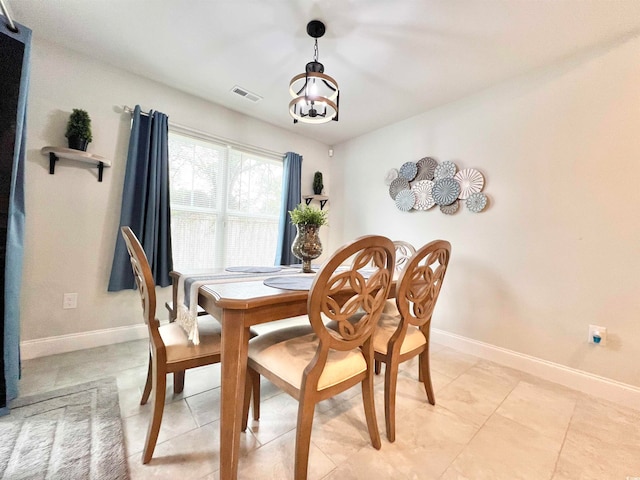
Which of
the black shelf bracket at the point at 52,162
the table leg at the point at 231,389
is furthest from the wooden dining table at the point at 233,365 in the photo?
the black shelf bracket at the point at 52,162

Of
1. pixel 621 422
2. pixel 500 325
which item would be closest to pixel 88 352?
pixel 500 325

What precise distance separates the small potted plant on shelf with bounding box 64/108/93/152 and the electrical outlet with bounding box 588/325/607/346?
→ 13.3 ft

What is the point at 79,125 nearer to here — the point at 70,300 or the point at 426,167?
the point at 70,300

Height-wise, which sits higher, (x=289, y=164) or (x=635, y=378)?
(x=289, y=164)

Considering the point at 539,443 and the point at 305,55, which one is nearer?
the point at 539,443

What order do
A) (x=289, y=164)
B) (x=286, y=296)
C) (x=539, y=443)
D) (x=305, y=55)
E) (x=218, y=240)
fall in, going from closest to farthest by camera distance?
(x=286, y=296) < (x=539, y=443) < (x=305, y=55) < (x=218, y=240) < (x=289, y=164)

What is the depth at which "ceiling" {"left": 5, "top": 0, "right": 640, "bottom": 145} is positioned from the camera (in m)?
1.59

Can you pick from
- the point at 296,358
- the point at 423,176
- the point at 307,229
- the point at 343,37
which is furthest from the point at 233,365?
the point at 423,176

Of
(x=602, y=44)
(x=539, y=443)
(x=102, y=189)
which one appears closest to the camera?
(x=539, y=443)

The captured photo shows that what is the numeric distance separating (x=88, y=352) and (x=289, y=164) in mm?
2721

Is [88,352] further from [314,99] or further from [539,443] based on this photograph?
[539,443]

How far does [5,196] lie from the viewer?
1.38m

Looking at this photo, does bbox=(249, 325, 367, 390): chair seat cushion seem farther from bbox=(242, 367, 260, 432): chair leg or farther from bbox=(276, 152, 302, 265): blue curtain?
bbox=(276, 152, 302, 265): blue curtain

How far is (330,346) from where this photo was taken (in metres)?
1.01
